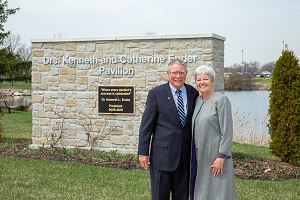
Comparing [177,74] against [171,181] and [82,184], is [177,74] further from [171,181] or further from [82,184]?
[82,184]

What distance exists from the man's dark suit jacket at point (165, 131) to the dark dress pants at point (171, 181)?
0.26 ft

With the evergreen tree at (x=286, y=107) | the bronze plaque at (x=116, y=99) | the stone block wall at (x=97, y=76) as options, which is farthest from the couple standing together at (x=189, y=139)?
the bronze plaque at (x=116, y=99)

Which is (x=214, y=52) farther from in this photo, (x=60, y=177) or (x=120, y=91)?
(x=60, y=177)

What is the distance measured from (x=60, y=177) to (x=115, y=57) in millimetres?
3393

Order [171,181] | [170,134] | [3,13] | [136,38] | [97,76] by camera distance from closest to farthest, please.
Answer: [170,134] → [171,181] → [136,38] → [97,76] → [3,13]

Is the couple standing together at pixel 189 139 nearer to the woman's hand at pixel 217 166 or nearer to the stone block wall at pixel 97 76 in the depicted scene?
the woman's hand at pixel 217 166

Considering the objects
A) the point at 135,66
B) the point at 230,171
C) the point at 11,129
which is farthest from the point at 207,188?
the point at 11,129

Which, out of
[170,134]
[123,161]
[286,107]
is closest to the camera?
[170,134]

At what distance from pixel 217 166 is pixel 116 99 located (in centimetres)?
597

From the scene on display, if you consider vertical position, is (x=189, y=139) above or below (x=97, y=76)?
below

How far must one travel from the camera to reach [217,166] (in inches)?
175

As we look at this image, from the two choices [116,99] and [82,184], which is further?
[116,99]

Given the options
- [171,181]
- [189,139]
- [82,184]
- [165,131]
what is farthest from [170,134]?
[82,184]

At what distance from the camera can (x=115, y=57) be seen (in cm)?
1019
